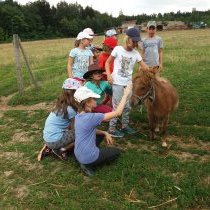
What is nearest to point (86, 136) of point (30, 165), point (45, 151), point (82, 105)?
point (82, 105)

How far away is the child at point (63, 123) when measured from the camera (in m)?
5.75

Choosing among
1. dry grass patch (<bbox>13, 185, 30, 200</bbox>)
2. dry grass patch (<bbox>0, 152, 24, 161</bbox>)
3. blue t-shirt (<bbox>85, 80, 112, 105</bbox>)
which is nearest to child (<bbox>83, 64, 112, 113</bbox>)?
blue t-shirt (<bbox>85, 80, 112, 105</bbox>)

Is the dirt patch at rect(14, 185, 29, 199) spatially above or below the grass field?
below

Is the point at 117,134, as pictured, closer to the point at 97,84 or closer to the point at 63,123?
the point at 97,84

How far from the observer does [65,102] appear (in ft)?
19.0

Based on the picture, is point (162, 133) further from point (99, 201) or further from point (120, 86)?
point (99, 201)

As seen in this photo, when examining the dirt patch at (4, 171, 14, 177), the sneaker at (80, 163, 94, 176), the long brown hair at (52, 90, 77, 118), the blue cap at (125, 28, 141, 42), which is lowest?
the dirt patch at (4, 171, 14, 177)

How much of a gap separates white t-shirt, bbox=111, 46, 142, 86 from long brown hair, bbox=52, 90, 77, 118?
1.13m

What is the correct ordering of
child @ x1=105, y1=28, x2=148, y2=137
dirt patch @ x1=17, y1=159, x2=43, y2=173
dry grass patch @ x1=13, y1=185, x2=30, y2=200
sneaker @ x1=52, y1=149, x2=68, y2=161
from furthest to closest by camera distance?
child @ x1=105, y1=28, x2=148, y2=137, sneaker @ x1=52, y1=149, x2=68, y2=161, dirt patch @ x1=17, y1=159, x2=43, y2=173, dry grass patch @ x1=13, y1=185, x2=30, y2=200

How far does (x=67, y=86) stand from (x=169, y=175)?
2.19 metres

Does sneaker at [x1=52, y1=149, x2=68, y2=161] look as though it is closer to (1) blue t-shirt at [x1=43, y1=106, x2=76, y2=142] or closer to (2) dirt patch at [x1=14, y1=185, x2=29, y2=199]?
(1) blue t-shirt at [x1=43, y1=106, x2=76, y2=142]

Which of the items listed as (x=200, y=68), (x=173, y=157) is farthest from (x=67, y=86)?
(x=200, y=68)

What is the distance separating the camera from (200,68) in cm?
1394

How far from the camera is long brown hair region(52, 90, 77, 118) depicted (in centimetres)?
574
